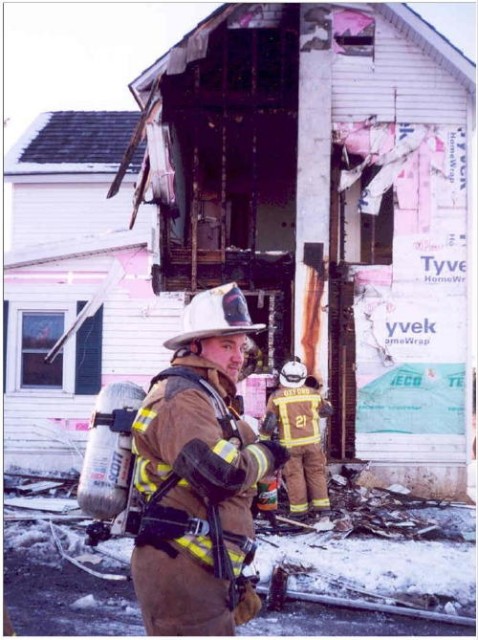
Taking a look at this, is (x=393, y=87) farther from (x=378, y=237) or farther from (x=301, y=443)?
(x=301, y=443)

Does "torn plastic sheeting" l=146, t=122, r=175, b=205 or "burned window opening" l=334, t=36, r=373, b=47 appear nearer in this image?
"torn plastic sheeting" l=146, t=122, r=175, b=205

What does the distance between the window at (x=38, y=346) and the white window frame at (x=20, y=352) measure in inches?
2.2

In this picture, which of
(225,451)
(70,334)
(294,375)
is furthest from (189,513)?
(70,334)

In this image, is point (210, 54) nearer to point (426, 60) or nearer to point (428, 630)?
point (426, 60)

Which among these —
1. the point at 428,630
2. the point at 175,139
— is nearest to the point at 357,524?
the point at 428,630

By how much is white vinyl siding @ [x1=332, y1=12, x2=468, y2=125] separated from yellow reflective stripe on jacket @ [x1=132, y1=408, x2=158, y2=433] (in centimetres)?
745

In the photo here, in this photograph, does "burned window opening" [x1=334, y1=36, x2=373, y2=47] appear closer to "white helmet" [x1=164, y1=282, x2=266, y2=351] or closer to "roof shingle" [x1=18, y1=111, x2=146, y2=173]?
"roof shingle" [x1=18, y1=111, x2=146, y2=173]

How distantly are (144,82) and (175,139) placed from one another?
3.36 ft

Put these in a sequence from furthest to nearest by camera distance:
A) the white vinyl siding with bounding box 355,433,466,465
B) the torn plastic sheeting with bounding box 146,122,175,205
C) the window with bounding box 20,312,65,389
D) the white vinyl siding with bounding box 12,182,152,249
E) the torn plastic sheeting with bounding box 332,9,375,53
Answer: the white vinyl siding with bounding box 12,182,152,249 → the window with bounding box 20,312,65,389 → the torn plastic sheeting with bounding box 332,9,375,53 → the white vinyl siding with bounding box 355,433,466,465 → the torn plastic sheeting with bounding box 146,122,175,205

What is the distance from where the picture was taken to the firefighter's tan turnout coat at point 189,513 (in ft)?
7.26

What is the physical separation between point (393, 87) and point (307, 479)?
6159mm

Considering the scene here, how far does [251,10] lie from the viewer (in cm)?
847

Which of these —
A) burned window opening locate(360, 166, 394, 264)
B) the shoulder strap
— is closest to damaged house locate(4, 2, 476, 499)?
burned window opening locate(360, 166, 394, 264)

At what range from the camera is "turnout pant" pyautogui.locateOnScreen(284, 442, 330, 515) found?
672 cm
